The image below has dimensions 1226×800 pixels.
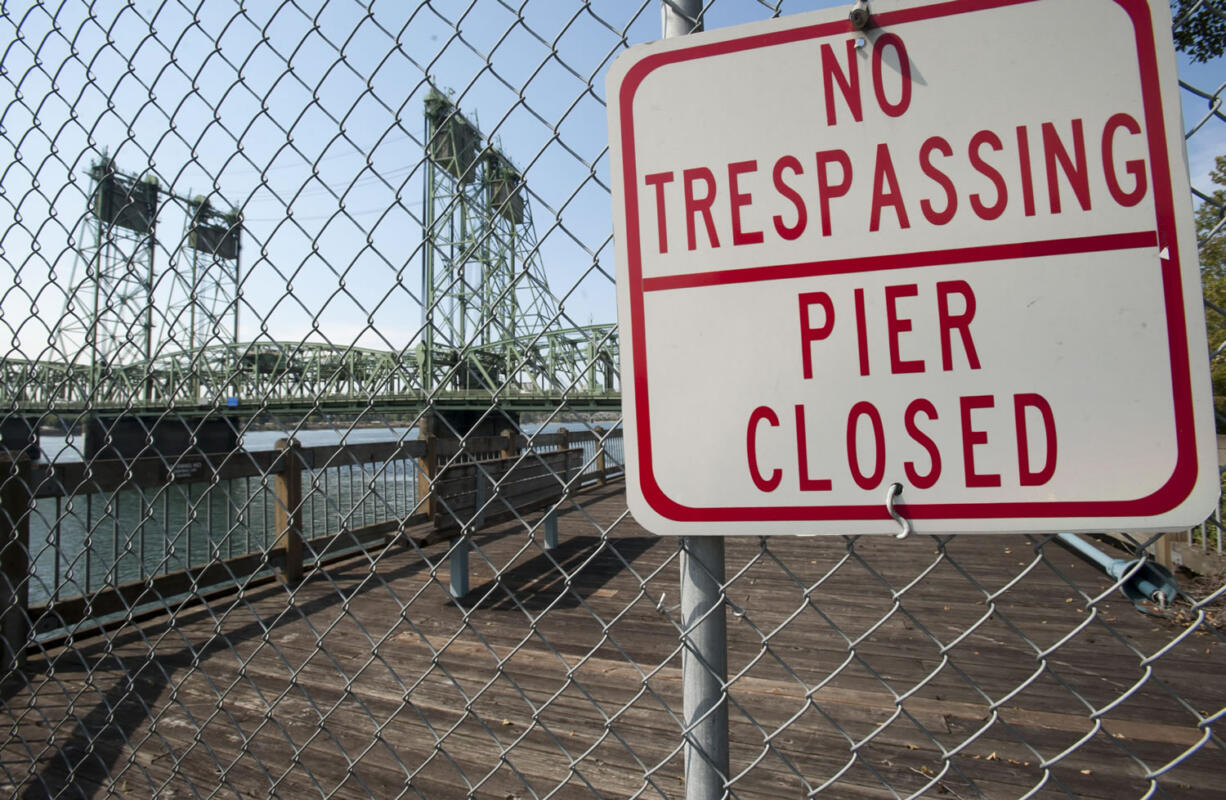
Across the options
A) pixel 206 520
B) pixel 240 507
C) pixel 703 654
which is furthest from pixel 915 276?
pixel 206 520

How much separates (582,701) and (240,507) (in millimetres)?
2320

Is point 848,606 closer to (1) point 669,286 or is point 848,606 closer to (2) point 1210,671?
(2) point 1210,671

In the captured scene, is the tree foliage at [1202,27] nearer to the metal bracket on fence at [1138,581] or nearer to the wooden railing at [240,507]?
the wooden railing at [240,507]

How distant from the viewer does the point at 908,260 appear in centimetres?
80

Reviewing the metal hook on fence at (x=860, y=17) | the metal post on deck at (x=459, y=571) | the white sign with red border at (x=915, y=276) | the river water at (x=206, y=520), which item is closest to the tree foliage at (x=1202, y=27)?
the white sign with red border at (x=915, y=276)

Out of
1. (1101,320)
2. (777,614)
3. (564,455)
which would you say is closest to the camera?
(1101,320)

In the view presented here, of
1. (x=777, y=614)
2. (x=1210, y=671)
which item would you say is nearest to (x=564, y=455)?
(x=777, y=614)

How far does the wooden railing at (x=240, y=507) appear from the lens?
5.95 feet

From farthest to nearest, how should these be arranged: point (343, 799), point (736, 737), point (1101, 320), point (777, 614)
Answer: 1. point (777, 614)
2. point (736, 737)
3. point (343, 799)
4. point (1101, 320)

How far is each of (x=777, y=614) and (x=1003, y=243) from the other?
301cm

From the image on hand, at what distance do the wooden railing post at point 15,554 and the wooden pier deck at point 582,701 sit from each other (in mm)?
189

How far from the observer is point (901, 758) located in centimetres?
198

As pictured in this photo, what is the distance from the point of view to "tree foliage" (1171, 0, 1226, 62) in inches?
29.5

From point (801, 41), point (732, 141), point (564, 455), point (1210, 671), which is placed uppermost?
point (801, 41)
